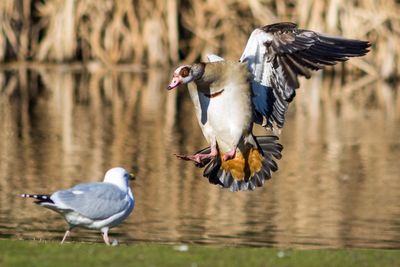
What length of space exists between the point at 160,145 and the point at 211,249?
9.34 meters

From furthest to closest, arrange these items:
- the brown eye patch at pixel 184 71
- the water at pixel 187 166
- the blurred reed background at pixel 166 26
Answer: the blurred reed background at pixel 166 26, the water at pixel 187 166, the brown eye patch at pixel 184 71

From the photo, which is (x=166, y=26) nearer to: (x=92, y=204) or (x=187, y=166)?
(x=187, y=166)

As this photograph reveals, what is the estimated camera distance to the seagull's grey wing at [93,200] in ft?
28.6

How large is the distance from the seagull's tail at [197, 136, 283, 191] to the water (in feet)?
1.99

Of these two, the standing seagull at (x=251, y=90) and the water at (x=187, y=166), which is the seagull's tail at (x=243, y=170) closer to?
the standing seagull at (x=251, y=90)

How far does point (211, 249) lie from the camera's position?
8500 mm

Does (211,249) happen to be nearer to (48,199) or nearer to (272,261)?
(272,261)

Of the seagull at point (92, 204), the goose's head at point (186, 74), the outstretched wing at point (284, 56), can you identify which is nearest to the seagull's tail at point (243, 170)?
the outstretched wing at point (284, 56)

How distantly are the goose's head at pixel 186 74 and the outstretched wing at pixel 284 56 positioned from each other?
56cm

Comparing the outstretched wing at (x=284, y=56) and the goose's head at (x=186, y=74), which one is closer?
the goose's head at (x=186, y=74)

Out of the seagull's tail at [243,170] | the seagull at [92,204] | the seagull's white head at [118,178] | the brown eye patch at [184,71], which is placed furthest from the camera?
the seagull's tail at [243,170]

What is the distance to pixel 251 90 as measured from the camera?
34.4ft

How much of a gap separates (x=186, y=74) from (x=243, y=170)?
1248mm

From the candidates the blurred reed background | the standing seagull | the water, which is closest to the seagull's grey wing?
the standing seagull
